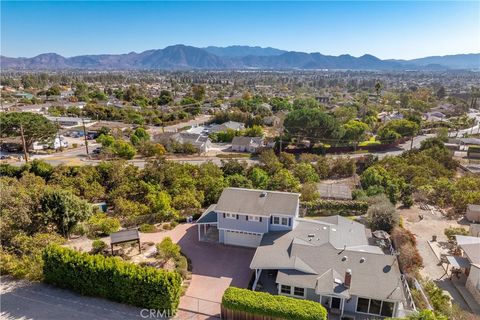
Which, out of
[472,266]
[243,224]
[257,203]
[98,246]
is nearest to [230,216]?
[243,224]

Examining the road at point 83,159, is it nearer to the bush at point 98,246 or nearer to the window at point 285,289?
the bush at point 98,246

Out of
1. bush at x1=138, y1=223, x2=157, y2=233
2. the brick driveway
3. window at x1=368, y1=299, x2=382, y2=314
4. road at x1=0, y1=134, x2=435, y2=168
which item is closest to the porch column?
the brick driveway

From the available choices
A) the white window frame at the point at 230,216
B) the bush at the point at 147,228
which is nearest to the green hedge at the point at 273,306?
the white window frame at the point at 230,216

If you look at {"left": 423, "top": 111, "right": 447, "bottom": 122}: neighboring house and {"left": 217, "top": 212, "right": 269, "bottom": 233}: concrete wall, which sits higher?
{"left": 217, "top": 212, "right": 269, "bottom": 233}: concrete wall

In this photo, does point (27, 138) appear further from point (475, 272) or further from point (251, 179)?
point (475, 272)

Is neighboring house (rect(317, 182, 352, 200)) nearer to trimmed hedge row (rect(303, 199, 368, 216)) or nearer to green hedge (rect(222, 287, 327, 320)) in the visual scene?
trimmed hedge row (rect(303, 199, 368, 216))

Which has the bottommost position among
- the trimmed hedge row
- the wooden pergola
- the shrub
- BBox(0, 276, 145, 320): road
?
the shrub

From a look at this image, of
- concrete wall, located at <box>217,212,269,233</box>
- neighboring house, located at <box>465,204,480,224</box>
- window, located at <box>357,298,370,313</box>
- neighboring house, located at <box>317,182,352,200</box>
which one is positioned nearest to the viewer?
window, located at <box>357,298,370,313</box>

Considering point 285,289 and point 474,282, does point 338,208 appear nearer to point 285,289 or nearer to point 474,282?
point 474,282
